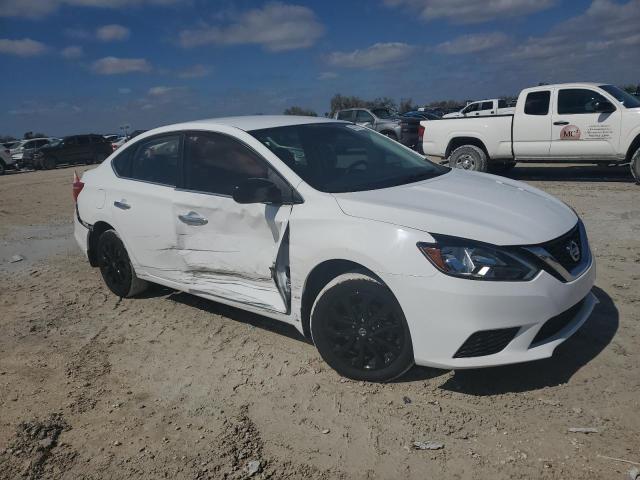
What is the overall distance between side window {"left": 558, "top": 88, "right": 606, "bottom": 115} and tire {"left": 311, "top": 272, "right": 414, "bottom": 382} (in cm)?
917

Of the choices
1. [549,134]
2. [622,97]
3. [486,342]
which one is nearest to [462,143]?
[549,134]

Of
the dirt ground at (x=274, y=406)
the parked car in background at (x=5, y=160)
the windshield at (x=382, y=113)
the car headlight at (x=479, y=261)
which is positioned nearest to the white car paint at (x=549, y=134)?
the dirt ground at (x=274, y=406)

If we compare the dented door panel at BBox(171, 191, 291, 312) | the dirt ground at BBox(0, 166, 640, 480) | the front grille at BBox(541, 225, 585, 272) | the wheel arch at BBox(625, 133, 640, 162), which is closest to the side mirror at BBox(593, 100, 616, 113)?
the wheel arch at BBox(625, 133, 640, 162)

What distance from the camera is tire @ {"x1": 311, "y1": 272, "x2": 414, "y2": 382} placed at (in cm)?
321

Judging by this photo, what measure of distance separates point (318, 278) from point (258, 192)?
2.23ft

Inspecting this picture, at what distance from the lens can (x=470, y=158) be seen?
12.0 metres

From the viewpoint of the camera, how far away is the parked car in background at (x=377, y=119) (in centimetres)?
2139

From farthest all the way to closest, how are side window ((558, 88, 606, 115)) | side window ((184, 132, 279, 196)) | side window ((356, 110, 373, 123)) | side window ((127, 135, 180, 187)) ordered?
1. side window ((356, 110, 373, 123))
2. side window ((558, 88, 606, 115))
3. side window ((127, 135, 180, 187))
4. side window ((184, 132, 279, 196))

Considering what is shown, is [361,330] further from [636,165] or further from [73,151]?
[73,151]

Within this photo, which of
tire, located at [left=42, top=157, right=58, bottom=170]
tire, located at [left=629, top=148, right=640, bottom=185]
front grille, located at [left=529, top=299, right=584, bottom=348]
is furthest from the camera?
tire, located at [left=42, top=157, right=58, bottom=170]

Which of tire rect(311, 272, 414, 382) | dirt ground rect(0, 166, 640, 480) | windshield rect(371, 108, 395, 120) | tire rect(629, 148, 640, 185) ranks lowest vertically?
dirt ground rect(0, 166, 640, 480)

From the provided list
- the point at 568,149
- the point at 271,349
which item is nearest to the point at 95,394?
the point at 271,349

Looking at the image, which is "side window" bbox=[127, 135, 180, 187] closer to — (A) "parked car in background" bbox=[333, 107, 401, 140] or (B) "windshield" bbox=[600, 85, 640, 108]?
(B) "windshield" bbox=[600, 85, 640, 108]

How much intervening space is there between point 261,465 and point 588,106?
1022cm
